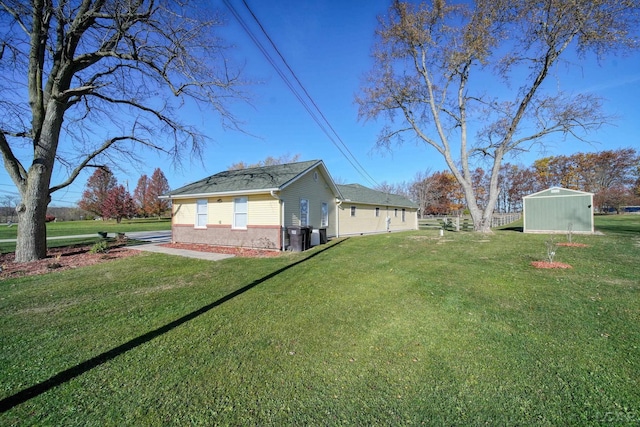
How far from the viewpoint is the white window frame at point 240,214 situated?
12703mm

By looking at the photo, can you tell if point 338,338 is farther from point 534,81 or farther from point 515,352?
point 534,81

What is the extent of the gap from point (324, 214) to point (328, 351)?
12907mm

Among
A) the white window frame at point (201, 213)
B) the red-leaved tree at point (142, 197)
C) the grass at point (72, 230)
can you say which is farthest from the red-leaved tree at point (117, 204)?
the white window frame at point (201, 213)

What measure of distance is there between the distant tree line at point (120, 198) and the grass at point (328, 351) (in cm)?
3997

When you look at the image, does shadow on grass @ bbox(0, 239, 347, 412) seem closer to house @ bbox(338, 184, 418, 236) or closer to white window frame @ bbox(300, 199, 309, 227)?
white window frame @ bbox(300, 199, 309, 227)

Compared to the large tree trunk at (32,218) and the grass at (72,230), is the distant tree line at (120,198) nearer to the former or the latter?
the grass at (72,230)

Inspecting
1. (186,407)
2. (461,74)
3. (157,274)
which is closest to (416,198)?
(461,74)

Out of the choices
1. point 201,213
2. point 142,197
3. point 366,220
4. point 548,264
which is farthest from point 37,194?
point 142,197

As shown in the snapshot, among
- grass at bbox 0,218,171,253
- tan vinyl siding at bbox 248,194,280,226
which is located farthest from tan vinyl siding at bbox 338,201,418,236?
grass at bbox 0,218,171,253

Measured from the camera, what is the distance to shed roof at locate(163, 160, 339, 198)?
39.3 ft

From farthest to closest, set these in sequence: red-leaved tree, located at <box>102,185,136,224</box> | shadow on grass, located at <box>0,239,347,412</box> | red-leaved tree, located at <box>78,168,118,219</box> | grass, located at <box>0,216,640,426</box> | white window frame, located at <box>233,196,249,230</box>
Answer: red-leaved tree, located at <box>78,168,118,219</box>, red-leaved tree, located at <box>102,185,136,224</box>, white window frame, located at <box>233,196,249,230</box>, shadow on grass, located at <box>0,239,347,412</box>, grass, located at <box>0,216,640,426</box>

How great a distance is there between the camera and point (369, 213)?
69.4 ft

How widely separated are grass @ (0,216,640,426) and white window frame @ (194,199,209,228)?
7980 millimetres

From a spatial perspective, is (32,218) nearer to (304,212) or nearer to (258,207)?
(258,207)
